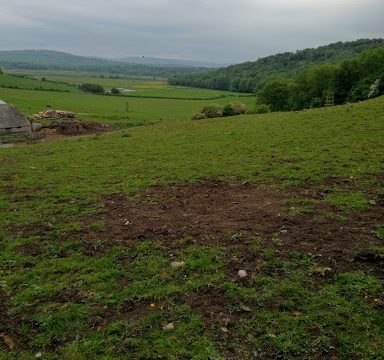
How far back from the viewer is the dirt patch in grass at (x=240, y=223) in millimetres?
9367

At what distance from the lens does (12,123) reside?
1524 inches

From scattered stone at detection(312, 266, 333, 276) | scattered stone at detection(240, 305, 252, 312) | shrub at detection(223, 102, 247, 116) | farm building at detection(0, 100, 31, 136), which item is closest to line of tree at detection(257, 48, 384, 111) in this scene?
shrub at detection(223, 102, 247, 116)

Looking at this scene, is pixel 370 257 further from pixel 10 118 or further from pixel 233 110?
pixel 10 118

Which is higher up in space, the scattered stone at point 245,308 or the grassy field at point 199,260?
the scattered stone at point 245,308

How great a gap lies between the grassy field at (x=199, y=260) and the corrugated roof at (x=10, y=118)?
72.0 feet

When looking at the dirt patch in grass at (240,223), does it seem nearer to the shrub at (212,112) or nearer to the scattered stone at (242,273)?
the scattered stone at (242,273)

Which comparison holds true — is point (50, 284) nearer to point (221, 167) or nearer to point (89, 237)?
point (89, 237)

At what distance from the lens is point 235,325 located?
6840 millimetres

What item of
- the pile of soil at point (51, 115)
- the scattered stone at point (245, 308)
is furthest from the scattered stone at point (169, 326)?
the pile of soil at point (51, 115)

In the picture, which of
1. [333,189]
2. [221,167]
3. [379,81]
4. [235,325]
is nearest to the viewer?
[235,325]

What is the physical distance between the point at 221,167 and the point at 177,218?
6639 mm

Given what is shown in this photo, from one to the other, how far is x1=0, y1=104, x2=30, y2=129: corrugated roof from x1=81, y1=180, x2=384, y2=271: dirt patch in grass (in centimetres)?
2852

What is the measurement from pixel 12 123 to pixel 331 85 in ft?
152

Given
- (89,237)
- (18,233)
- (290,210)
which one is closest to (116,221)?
(89,237)
